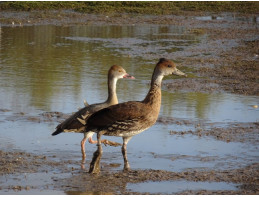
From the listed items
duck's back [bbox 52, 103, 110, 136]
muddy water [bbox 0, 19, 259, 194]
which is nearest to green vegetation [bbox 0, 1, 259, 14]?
muddy water [bbox 0, 19, 259, 194]

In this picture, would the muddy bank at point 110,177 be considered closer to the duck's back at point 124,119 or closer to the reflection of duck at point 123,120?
the reflection of duck at point 123,120

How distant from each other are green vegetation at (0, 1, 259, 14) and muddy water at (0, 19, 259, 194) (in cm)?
845

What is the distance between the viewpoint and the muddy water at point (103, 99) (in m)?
8.88

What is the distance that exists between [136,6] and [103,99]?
2164 cm

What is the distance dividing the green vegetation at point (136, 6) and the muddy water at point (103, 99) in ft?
27.7

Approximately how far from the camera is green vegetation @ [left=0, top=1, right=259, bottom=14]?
1256 inches

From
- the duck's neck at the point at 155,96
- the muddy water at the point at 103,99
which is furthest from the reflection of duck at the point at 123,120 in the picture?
the muddy water at the point at 103,99

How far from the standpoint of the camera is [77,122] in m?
A: 8.81

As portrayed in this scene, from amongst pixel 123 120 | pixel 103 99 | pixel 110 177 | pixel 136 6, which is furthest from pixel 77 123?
pixel 136 6

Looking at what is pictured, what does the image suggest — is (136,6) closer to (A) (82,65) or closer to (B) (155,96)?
(A) (82,65)

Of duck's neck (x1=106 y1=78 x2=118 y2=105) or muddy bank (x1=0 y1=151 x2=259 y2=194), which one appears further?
duck's neck (x1=106 y1=78 x2=118 y2=105)

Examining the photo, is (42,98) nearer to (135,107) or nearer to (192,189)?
(135,107)

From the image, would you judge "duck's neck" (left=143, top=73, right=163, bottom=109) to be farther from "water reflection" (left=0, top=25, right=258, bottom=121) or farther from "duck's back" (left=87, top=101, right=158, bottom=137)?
"water reflection" (left=0, top=25, right=258, bottom=121)

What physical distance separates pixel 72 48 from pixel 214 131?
416 inches
